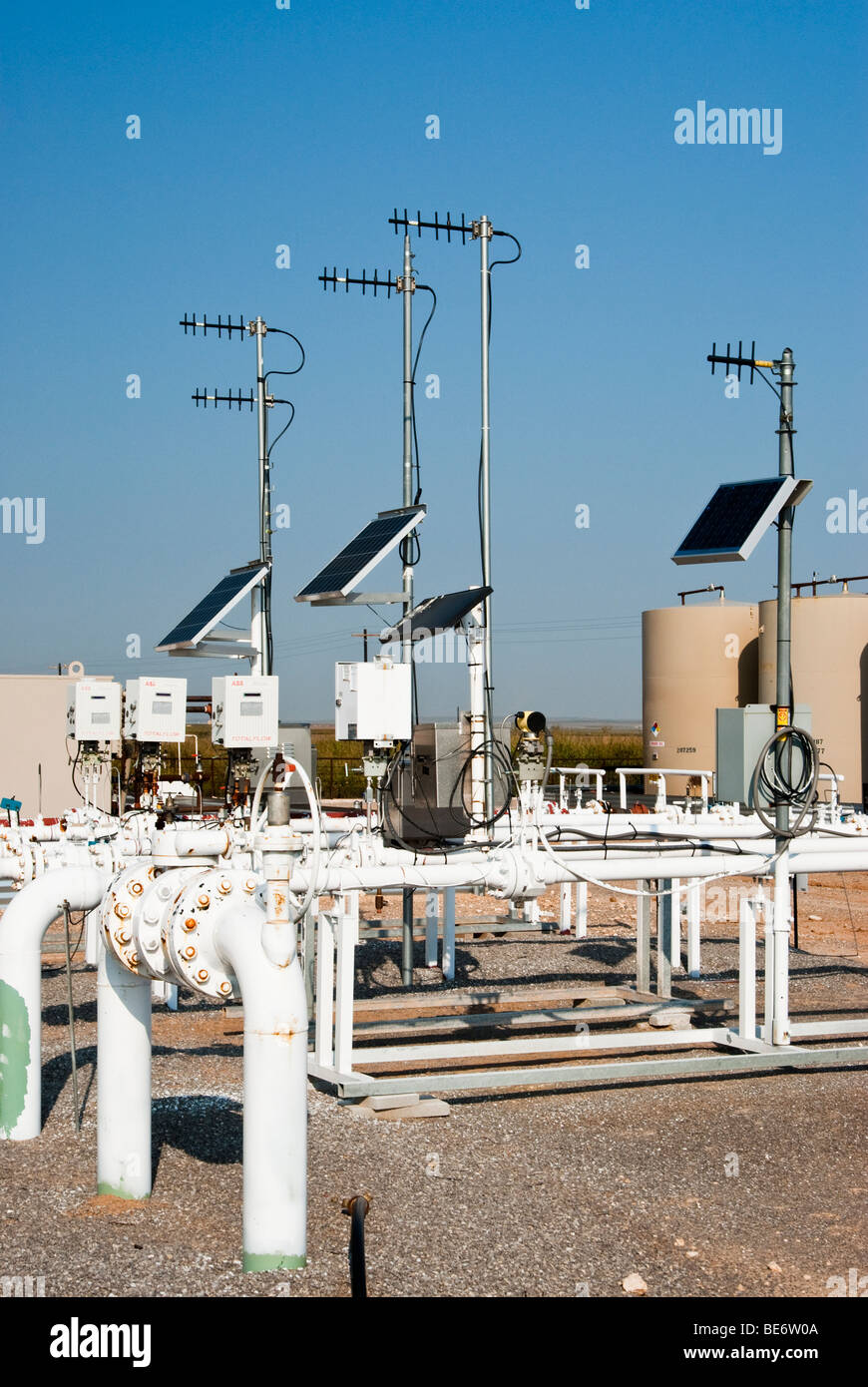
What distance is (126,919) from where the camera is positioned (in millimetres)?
6426

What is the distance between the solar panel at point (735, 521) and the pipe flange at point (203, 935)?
4.44m

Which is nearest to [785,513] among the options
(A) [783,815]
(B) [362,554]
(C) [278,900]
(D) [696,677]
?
(A) [783,815]

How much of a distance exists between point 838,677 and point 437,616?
2077cm

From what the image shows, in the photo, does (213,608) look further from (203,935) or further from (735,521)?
(203,935)

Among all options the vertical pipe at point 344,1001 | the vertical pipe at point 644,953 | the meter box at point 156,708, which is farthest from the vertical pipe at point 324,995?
the vertical pipe at point 644,953

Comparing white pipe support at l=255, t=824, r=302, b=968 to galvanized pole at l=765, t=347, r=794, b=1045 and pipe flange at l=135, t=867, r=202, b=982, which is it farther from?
galvanized pole at l=765, t=347, r=794, b=1045

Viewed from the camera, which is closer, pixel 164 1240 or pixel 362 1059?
pixel 164 1240

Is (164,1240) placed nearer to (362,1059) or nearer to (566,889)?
(362,1059)

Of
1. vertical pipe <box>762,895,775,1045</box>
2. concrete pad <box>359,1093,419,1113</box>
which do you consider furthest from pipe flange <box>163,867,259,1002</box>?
vertical pipe <box>762,895,775,1045</box>

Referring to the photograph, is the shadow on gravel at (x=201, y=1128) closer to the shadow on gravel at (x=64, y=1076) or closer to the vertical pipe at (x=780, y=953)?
the shadow on gravel at (x=64, y=1076)

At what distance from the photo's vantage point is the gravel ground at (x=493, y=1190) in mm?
5574
